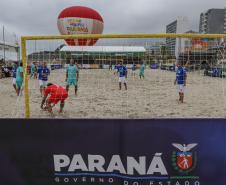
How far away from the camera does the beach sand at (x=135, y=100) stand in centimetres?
750

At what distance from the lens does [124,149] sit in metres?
3.07

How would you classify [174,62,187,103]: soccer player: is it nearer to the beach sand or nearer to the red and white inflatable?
the beach sand

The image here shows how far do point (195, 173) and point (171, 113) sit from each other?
5073 mm

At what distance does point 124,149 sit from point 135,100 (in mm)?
6412

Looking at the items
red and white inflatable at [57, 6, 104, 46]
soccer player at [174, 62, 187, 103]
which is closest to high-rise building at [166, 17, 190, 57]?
soccer player at [174, 62, 187, 103]

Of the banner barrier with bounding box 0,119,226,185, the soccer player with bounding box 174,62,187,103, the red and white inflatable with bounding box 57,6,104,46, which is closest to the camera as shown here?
the banner barrier with bounding box 0,119,226,185

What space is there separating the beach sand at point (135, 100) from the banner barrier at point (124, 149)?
292 cm

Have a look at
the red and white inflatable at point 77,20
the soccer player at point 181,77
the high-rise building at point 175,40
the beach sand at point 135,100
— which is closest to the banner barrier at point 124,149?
the high-rise building at point 175,40

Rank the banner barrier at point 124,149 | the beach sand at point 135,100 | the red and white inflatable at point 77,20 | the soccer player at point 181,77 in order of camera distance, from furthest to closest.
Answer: the red and white inflatable at point 77,20
the beach sand at point 135,100
the soccer player at point 181,77
the banner barrier at point 124,149

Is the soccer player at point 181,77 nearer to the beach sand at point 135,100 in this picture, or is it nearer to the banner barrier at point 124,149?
the beach sand at point 135,100

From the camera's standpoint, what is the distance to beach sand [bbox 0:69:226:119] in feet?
24.6

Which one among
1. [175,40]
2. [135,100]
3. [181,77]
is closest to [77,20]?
[135,100]

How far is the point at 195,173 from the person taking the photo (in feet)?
10.1

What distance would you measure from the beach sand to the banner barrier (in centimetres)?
292
